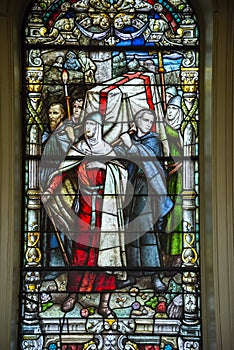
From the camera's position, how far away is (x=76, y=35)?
935cm

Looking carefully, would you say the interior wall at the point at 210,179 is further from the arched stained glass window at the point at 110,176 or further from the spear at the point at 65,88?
the spear at the point at 65,88

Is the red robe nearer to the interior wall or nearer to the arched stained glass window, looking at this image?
the arched stained glass window

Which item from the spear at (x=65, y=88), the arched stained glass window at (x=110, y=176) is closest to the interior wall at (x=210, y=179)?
the arched stained glass window at (x=110, y=176)

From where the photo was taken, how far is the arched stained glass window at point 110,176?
8898 mm

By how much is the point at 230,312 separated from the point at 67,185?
164 centimetres

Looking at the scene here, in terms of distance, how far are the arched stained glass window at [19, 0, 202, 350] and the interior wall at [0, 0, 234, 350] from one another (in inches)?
5.8

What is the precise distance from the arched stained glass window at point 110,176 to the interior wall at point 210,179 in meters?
0.15

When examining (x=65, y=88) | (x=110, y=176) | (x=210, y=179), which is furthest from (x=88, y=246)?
(x=65, y=88)

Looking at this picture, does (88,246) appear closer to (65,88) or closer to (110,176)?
(110,176)

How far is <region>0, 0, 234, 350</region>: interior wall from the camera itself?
28.5ft

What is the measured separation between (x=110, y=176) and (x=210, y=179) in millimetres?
816

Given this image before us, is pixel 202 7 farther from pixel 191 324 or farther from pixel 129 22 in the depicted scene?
pixel 191 324

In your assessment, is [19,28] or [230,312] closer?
[230,312]

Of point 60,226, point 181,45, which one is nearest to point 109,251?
point 60,226
